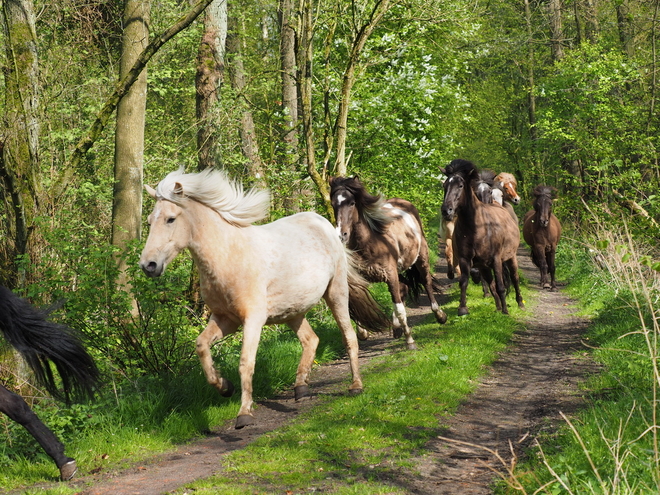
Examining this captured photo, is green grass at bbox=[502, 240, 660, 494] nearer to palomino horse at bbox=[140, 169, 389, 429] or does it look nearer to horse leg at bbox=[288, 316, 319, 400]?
palomino horse at bbox=[140, 169, 389, 429]

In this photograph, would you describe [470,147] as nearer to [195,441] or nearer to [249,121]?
[249,121]

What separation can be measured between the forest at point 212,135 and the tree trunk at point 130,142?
27 millimetres

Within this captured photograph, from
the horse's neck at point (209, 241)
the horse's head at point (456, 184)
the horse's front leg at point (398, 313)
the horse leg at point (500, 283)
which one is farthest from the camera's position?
the horse leg at point (500, 283)

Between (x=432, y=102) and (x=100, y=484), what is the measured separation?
1529 centimetres

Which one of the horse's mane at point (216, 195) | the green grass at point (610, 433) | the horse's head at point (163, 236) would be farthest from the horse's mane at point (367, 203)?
the horse's head at point (163, 236)

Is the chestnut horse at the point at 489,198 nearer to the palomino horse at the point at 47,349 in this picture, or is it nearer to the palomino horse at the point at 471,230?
the palomino horse at the point at 471,230

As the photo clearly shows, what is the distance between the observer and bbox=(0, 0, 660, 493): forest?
7.56 metres

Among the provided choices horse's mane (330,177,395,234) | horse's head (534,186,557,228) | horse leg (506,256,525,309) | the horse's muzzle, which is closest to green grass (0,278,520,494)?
the horse's muzzle

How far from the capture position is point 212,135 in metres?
11.7

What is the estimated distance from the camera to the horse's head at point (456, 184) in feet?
36.9

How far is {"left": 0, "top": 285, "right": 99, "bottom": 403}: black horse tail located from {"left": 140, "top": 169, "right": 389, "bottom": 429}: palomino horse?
2.95 ft

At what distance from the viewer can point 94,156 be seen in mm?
14578

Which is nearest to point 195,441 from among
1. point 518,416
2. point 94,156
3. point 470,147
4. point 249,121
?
point 518,416

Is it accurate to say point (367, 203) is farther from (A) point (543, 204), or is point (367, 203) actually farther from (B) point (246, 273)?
(A) point (543, 204)
